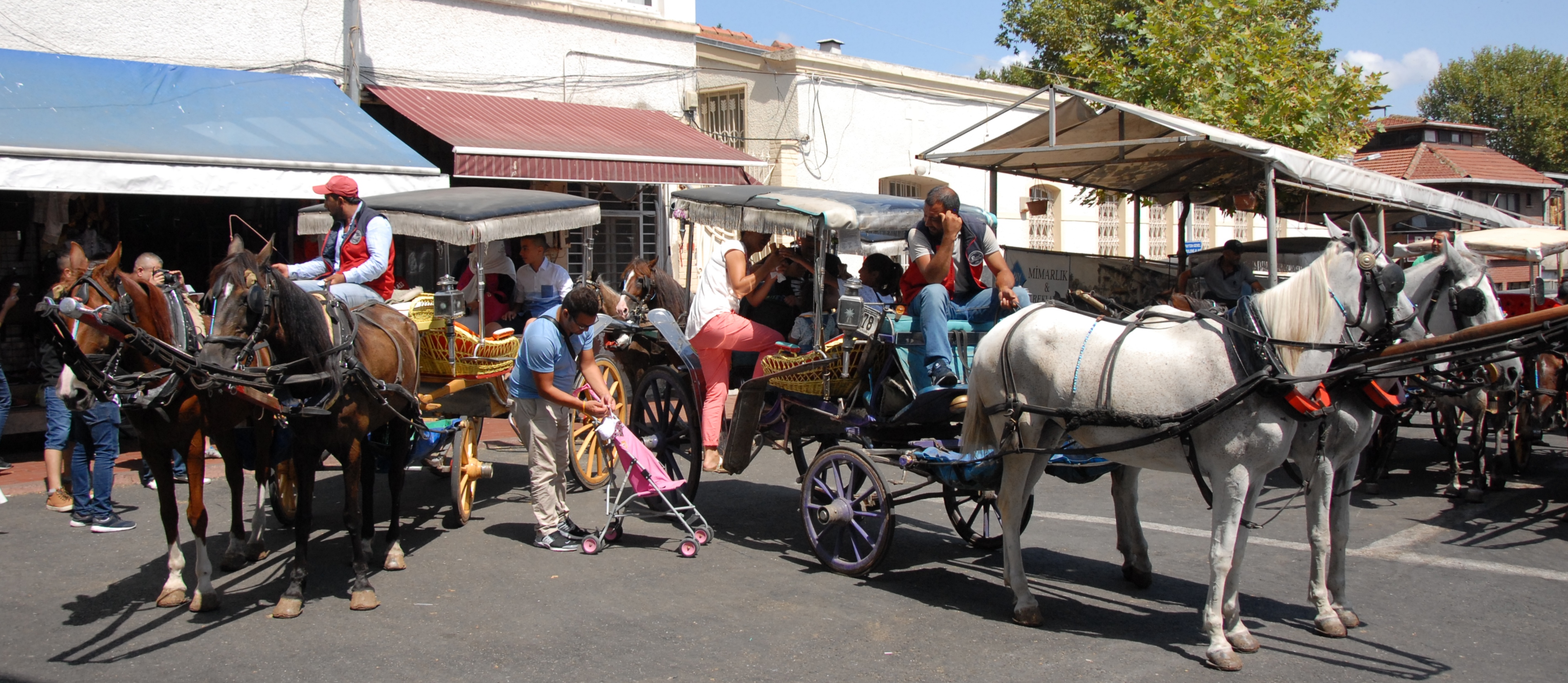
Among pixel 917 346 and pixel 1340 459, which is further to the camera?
pixel 917 346

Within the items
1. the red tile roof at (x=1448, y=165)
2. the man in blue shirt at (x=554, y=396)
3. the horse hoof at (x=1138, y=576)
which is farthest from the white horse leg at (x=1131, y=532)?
the red tile roof at (x=1448, y=165)

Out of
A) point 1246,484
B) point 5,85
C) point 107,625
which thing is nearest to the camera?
point 1246,484

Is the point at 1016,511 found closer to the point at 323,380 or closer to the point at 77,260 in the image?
the point at 323,380

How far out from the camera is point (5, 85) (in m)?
9.34

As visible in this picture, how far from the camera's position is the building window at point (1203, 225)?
80.2 ft

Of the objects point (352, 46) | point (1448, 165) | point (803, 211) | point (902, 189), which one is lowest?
point (803, 211)

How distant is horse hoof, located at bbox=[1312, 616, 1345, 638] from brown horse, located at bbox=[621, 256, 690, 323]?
5.03 metres

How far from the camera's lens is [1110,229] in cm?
2212

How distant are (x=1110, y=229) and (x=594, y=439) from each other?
16.3m

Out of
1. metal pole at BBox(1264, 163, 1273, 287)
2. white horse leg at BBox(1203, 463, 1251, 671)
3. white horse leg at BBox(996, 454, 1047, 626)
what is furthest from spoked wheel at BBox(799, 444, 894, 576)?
metal pole at BBox(1264, 163, 1273, 287)

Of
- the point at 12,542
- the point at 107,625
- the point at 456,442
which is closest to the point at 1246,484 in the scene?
the point at 456,442

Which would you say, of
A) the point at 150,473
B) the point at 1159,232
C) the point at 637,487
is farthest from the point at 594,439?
the point at 1159,232

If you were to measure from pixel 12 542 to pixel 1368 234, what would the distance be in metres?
7.91

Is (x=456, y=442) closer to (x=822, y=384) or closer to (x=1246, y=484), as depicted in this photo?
(x=822, y=384)
